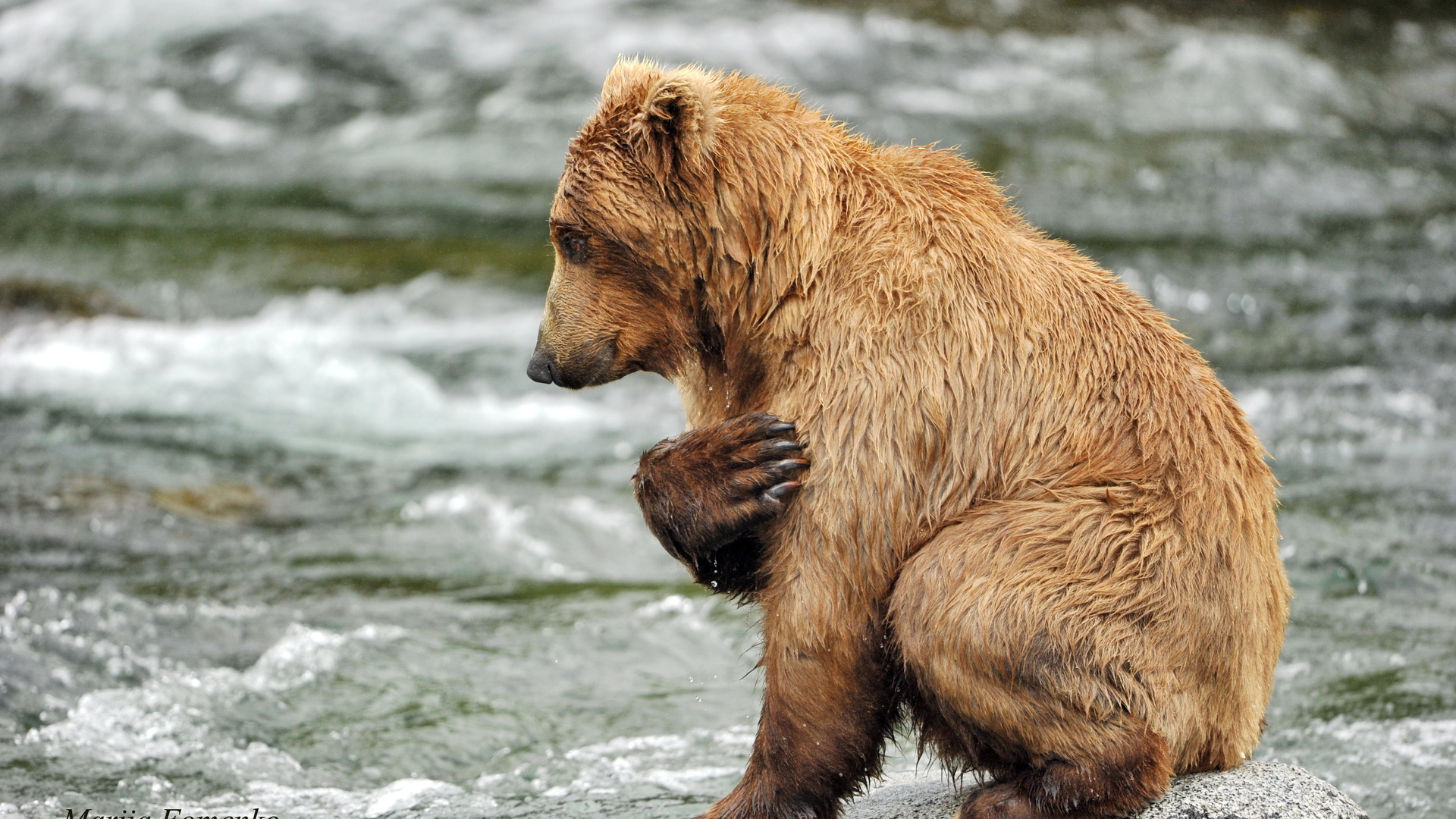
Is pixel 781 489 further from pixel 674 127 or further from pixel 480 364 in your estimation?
pixel 480 364

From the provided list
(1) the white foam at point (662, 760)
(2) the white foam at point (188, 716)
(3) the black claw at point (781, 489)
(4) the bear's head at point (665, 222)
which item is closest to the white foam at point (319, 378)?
(2) the white foam at point (188, 716)

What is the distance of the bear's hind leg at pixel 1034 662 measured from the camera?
345cm

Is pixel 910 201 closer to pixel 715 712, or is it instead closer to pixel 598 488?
pixel 715 712

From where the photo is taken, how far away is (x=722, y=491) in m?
3.64

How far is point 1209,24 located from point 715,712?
48.5ft

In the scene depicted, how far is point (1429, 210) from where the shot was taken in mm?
14094

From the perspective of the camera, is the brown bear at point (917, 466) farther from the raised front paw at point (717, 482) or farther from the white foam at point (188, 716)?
the white foam at point (188, 716)

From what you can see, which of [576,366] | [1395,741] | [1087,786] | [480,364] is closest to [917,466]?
[1087,786]

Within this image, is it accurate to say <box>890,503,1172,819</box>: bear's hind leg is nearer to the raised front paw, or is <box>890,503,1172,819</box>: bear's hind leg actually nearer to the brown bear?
the brown bear

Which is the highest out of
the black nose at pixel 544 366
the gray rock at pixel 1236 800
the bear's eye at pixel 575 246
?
the bear's eye at pixel 575 246

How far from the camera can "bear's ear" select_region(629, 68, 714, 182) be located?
3.72 metres

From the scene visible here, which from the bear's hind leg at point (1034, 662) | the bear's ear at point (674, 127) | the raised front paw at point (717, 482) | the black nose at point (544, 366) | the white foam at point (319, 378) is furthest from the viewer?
the white foam at point (319, 378)

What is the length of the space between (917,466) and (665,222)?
3.03 ft

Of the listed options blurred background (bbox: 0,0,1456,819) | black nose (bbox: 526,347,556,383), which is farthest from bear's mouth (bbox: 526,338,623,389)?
blurred background (bbox: 0,0,1456,819)
